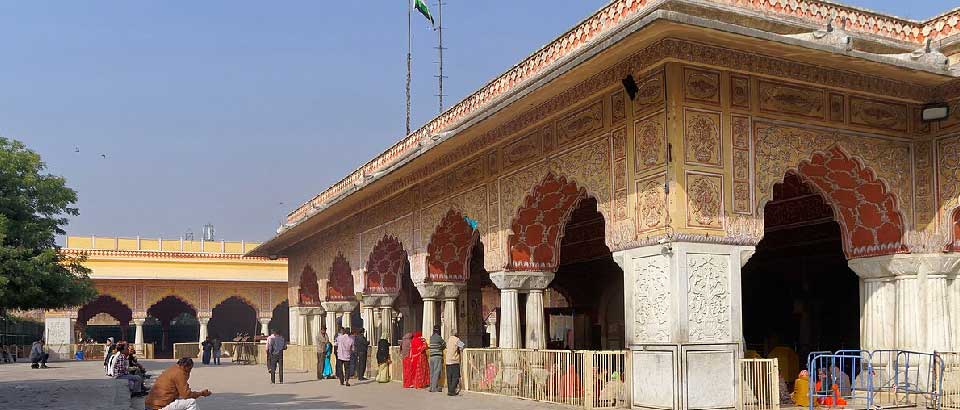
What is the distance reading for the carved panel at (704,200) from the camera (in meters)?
9.52

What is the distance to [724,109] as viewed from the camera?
986 cm

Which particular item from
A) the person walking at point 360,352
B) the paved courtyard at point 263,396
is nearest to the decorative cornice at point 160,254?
the paved courtyard at point 263,396

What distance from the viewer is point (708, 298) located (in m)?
9.58

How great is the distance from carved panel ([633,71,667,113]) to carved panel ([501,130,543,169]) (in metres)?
2.47

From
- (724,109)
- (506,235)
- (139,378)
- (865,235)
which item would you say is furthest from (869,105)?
(139,378)

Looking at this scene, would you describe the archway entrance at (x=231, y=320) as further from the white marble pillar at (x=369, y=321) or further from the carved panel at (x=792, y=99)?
the carved panel at (x=792, y=99)

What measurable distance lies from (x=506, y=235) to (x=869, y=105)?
16.0 ft

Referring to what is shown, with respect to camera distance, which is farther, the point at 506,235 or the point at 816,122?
the point at 506,235

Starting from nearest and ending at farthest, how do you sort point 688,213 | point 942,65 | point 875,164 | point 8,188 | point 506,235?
point 688,213, point 942,65, point 875,164, point 506,235, point 8,188

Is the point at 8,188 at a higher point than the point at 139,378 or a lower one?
higher

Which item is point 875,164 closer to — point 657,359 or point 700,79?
point 700,79

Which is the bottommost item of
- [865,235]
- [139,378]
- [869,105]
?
[139,378]

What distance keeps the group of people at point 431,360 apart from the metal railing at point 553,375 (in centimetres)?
22

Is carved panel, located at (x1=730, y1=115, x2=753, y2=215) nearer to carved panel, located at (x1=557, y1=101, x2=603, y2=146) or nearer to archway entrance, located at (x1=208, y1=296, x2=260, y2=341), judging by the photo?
carved panel, located at (x1=557, y1=101, x2=603, y2=146)
